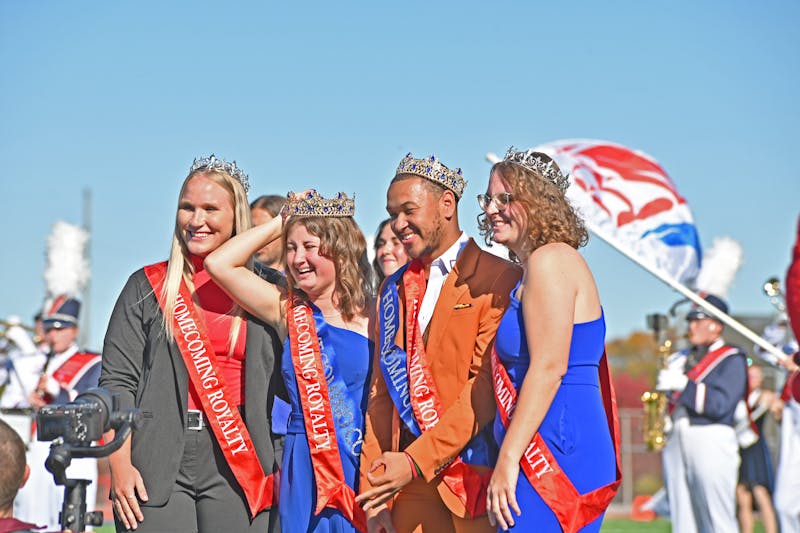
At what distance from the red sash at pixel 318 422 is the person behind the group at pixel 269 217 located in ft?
4.09

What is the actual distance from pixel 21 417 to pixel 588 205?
19.9 feet

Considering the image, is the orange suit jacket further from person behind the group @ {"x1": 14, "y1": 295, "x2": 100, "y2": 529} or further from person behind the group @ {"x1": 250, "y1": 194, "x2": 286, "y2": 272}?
person behind the group @ {"x1": 14, "y1": 295, "x2": 100, "y2": 529}

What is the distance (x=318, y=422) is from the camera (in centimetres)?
493

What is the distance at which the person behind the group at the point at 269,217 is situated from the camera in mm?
6340

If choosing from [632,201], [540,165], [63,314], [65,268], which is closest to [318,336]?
[540,165]

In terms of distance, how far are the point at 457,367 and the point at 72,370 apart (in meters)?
7.61

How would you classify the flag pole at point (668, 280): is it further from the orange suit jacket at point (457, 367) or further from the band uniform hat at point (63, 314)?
the orange suit jacket at point (457, 367)

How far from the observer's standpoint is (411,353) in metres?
4.68

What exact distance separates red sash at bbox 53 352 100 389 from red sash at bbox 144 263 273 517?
6.64 m

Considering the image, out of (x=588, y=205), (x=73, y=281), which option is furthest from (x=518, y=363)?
(x=73, y=281)

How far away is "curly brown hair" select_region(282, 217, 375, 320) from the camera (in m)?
5.09

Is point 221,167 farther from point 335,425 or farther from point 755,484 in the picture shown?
point 755,484

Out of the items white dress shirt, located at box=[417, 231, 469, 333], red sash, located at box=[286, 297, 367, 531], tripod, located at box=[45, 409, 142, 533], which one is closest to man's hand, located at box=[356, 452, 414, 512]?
red sash, located at box=[286, 297, 367, 531]

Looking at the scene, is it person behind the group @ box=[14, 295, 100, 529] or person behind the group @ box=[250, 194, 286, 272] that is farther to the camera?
person behind the group @ box=[14, 295, 100, 529]
